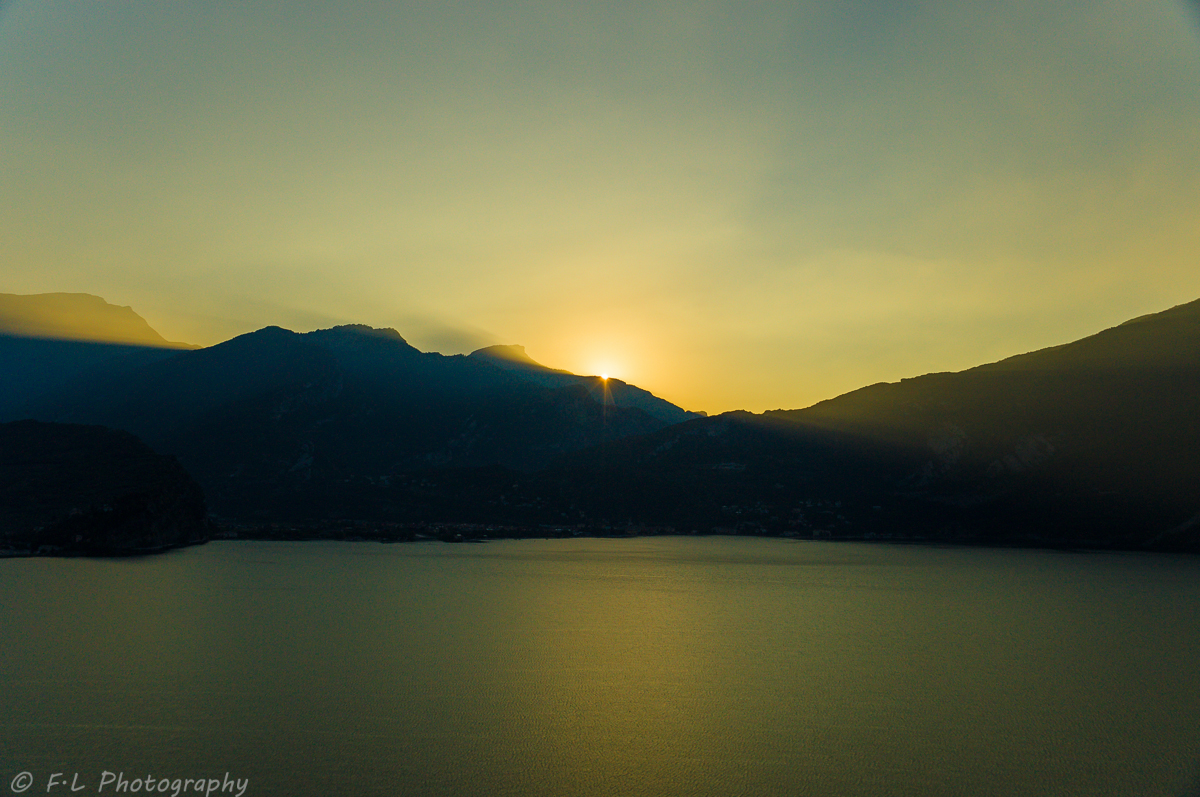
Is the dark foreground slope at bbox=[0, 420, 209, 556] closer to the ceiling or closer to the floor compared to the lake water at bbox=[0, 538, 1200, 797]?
closer to the ceiling

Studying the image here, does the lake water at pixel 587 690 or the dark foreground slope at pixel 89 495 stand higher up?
the dark foreground slope at pixel 89 495

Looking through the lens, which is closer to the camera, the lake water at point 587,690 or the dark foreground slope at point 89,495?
the lake water at point 587,690

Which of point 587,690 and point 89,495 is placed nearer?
point 587,690

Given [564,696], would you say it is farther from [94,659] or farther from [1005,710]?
[94,659]

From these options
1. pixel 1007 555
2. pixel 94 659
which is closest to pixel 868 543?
pixel 1007 555

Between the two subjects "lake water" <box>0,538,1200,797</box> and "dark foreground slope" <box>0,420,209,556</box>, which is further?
"dark foreground slope" <box>0,420,209,556</box>

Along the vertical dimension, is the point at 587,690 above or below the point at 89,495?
below
